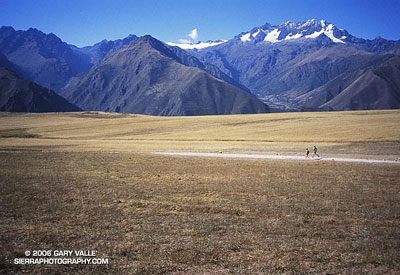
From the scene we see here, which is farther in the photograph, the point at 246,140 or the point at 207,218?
the point at 246,140

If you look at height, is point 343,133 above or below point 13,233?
above

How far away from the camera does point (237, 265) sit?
9.74 m

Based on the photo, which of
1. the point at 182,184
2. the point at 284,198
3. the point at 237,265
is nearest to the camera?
the point at 237,265

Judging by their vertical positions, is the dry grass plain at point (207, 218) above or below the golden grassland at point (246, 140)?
below

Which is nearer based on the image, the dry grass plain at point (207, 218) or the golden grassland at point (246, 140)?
the dry grass plain at point (207, 218)

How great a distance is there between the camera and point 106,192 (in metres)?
19.4

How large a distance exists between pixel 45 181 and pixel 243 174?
1676cm

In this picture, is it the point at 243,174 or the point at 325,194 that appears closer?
the point at 325,194

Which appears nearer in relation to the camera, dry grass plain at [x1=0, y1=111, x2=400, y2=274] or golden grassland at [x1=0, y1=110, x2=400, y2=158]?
dry grass plain at [x1=0, y1=111, x2=400, y2=274]

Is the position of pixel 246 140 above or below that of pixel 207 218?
above

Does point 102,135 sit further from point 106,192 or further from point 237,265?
point 237,265

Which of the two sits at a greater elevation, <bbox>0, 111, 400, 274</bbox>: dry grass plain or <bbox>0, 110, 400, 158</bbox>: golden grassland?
<bbox>0, 110, 400, 158</bbox>: golden grassland

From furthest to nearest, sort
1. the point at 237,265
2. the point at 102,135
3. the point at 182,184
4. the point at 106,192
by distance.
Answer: the point at 102,135
the point at 182,184
the point at 106,192
the point at 237,265

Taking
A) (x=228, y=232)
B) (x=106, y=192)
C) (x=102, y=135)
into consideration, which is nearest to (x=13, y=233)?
(x=106, y=192)
